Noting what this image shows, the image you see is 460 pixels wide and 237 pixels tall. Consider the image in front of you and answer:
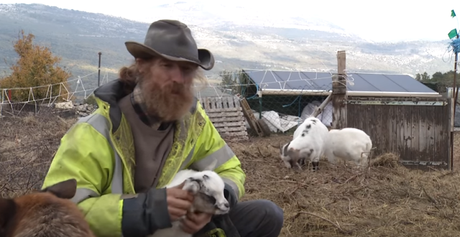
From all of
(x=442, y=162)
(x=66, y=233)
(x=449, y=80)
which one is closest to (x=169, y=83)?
(x=66, y=233)

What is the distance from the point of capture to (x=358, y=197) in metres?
6.61

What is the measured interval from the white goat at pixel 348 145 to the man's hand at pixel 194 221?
7.16 m

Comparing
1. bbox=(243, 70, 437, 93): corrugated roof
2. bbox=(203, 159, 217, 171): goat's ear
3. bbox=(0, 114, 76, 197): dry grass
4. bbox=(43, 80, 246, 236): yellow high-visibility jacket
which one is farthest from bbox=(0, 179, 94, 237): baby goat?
bbox=(243, 70, 437, 93): corrugated roof

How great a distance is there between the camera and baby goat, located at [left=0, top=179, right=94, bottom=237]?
2.13m

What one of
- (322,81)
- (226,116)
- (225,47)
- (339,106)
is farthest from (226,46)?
(339,106)

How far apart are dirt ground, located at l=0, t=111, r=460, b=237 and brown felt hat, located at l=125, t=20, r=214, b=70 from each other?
2.42m

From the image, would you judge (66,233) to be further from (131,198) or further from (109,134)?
(109,134)

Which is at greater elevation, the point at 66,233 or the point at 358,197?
the point at 66,233

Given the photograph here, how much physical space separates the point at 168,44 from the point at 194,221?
41.0 inches

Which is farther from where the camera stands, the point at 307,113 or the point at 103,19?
the point at 103,19

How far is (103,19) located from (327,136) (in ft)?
581

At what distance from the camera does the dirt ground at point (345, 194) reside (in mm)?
5305

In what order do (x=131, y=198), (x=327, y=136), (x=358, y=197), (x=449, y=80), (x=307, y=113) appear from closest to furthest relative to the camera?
1. (x=131, y=198)
2. (x=358, y=197)
3. (x=327, y=136)
4. (x=307, y=113)
5. (x=449, y=80)

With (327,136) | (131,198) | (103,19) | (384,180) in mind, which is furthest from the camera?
(103,19)
